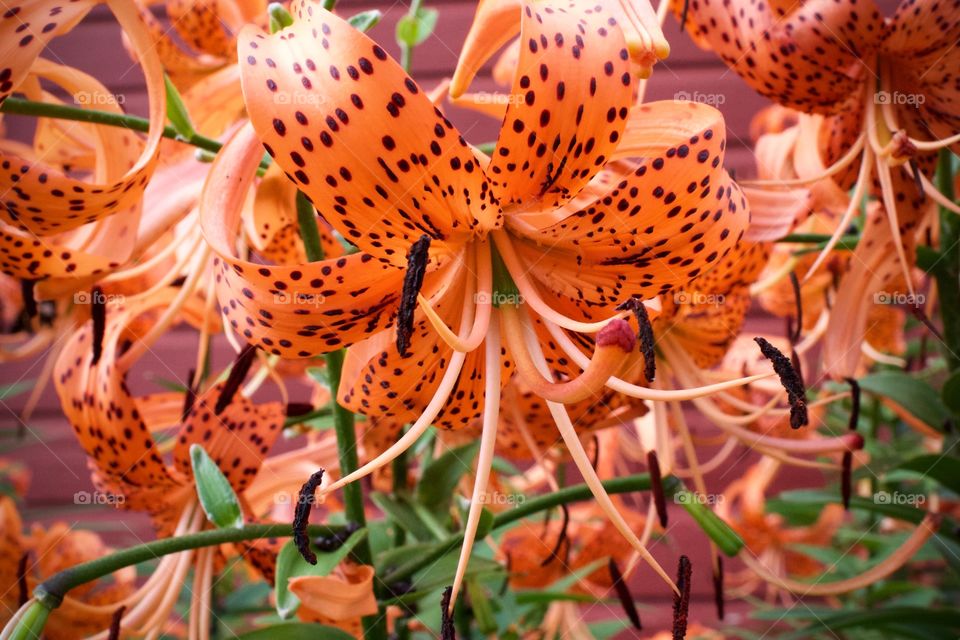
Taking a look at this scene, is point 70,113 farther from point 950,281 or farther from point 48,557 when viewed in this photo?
point 950,281

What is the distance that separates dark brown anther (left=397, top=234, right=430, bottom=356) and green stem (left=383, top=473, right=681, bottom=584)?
0.27 meters

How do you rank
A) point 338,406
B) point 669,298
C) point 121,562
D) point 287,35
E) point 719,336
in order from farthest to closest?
1. point 719,336
2. point 669,298
3. point 338,406
4. point 121,562
5. point 287,35

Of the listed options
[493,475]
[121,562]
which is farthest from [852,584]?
[121,562]

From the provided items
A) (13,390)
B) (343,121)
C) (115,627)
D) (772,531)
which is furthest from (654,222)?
(13,390)

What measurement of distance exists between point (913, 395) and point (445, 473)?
56cm

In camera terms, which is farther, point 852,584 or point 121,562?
point 852,584

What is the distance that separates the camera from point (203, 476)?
696mm

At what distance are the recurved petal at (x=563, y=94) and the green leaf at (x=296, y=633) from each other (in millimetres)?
425

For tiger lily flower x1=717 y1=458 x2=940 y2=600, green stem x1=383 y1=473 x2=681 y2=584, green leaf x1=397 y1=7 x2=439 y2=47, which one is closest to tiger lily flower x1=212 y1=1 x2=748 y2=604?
green stem x1=383 y1=473 x2=681 y2=584

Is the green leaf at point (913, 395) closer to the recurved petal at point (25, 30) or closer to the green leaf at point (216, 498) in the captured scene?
the green leaf at point (216, 498)

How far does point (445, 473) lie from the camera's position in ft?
2.96

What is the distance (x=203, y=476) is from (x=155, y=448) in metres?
0.15

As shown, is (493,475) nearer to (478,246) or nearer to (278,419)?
(278,419)

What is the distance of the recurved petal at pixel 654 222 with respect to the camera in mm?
583
